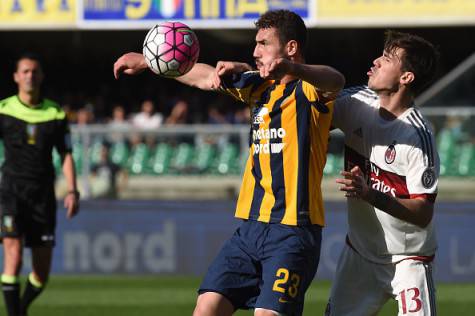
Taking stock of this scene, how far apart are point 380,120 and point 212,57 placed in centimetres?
1701

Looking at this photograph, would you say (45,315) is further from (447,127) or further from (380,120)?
(447,127)

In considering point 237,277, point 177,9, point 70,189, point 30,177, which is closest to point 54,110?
point 30,177

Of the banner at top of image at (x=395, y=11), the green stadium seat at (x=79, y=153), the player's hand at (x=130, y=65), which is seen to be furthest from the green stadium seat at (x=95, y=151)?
the player's hand at (x=130, y=65)

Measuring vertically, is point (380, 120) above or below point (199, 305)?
above

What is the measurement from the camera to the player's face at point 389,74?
538 centimetres

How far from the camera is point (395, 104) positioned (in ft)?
17.8

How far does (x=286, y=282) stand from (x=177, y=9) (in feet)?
38.3

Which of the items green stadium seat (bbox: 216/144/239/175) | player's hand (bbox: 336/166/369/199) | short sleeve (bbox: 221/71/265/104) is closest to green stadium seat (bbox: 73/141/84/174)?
green stadium seat (bbox: 216/144/239/175)

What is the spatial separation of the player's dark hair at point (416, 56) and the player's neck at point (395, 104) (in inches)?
2.4

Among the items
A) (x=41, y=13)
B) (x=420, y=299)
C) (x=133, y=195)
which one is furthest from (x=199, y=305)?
(x=41, y=13)

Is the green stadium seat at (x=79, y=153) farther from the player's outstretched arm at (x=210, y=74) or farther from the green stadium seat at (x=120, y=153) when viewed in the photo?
the player's outstretched arm at (x=210, y=74)

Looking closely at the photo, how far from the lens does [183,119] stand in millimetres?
17562

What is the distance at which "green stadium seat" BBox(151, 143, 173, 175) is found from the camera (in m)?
13.3

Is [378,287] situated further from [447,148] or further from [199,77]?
[447,148]
